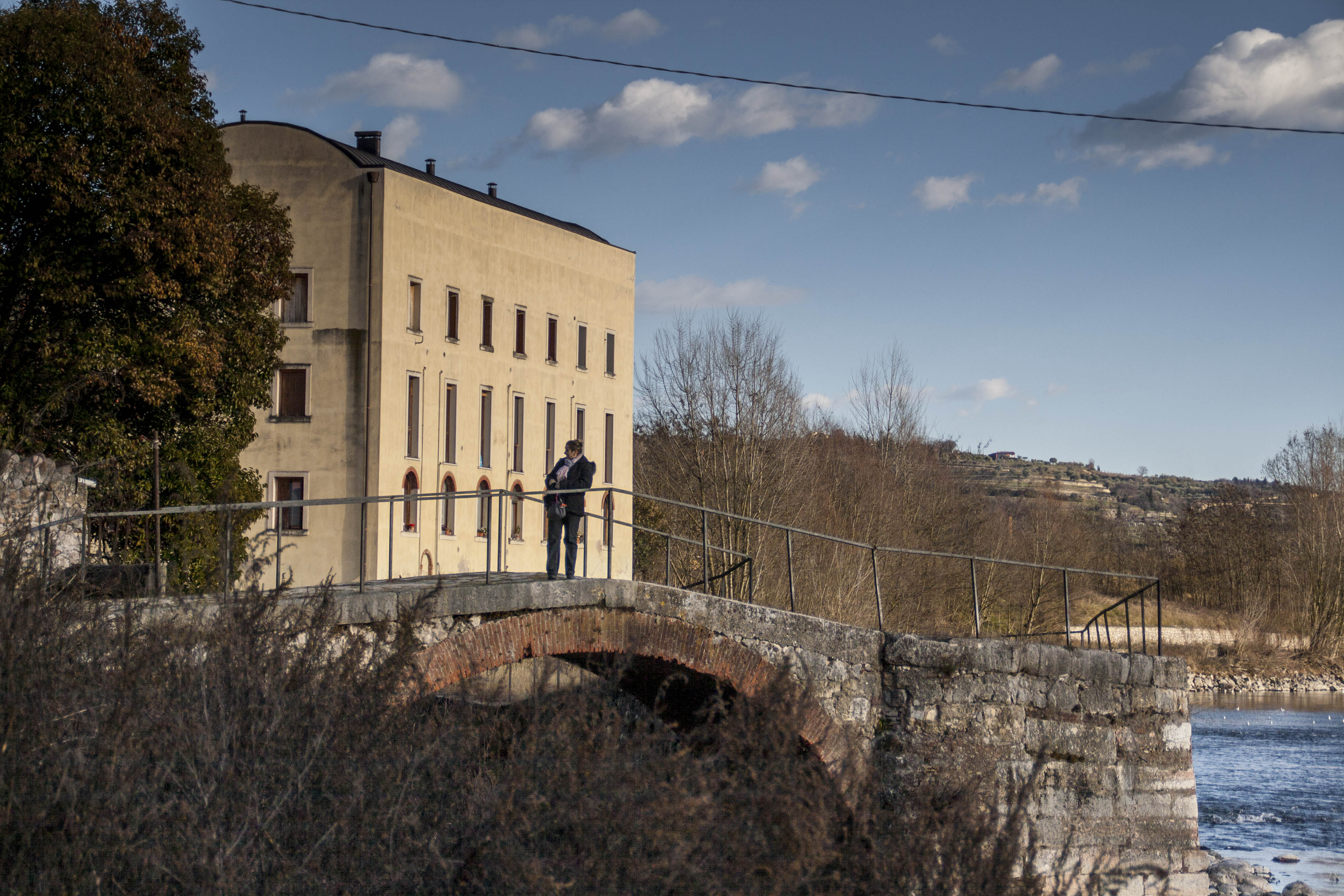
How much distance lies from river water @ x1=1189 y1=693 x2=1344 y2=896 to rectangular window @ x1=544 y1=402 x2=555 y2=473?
54.5 ft

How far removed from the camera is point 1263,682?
1724 inches

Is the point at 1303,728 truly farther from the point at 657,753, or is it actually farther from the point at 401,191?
the point at 657,753

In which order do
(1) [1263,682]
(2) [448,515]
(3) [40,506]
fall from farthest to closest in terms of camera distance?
(1) [1263,682]
(2) [448,515]
(3) [40,506]

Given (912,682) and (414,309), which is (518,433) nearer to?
(414,309)

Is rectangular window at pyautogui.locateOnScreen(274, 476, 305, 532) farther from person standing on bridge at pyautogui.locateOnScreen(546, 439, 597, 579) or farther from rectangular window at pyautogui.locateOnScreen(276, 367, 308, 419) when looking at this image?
person standing on bridge at pyautogui.locateOnScreen(546, 439, 597, 579)

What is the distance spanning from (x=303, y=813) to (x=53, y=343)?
14.8 metres

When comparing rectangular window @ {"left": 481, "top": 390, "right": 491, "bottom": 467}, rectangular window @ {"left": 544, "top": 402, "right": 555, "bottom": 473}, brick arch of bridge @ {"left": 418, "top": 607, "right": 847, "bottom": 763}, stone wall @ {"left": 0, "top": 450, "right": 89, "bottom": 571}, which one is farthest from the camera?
rectangular window @ {"left": 544, "top": 402, "right": 555, "bottom": 473}

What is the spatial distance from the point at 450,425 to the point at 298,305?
4240mm

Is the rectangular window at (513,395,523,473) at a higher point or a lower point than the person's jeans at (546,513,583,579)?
higher

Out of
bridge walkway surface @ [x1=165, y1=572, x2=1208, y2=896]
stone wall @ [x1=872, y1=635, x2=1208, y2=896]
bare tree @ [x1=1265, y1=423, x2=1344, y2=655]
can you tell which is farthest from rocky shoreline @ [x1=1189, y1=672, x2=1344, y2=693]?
stone wall @ [x1=872, y1=635, x2=1208, y2=896]

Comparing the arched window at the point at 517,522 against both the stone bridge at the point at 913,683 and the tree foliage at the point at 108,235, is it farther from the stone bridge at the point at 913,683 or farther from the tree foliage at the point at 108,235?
the stone bridge at the point at 913,683

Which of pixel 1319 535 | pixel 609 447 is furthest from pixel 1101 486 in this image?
pixel 609 447

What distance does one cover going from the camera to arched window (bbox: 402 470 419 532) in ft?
88.1

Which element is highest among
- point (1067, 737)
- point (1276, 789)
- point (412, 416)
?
point (412, 416)
